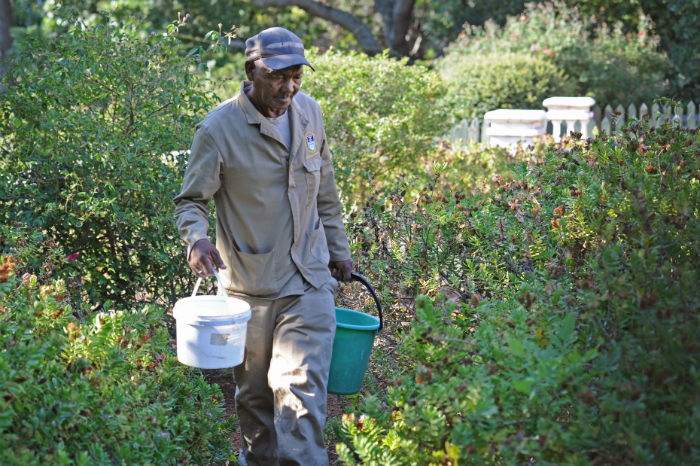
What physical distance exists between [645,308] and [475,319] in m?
1.22

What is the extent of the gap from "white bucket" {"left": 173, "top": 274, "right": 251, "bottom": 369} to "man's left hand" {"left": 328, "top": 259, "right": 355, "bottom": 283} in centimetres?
81

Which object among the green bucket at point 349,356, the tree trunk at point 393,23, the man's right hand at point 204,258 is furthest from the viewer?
the tree trunk at point 393,23

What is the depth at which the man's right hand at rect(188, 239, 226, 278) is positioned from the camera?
8.93 ft

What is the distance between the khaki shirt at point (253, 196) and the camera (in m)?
2.91

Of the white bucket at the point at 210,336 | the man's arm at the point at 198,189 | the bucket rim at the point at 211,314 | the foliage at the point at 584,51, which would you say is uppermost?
the foliage at the point at 584,51

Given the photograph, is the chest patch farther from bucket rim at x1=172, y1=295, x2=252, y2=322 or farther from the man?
bucket rim at x1=172, y1=295, x2=252, y2=322

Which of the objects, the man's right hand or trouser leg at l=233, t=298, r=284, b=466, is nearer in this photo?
the man's right hand

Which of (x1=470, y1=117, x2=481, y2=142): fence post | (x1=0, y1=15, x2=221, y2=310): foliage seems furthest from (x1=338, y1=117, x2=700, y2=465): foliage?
(x1=470, y1=117, x2=481, y2=142): fence post

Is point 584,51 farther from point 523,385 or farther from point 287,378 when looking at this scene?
point 523,385

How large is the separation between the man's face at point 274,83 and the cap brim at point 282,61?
24 mm

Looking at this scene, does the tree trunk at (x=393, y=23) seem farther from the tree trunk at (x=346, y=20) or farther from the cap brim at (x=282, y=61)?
the cap brim at (x=282, y=61)

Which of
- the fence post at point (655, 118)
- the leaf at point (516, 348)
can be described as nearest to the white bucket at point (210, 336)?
the leaf at point (516, 348)

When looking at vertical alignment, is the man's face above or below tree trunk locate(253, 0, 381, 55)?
below

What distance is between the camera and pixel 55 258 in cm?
401
